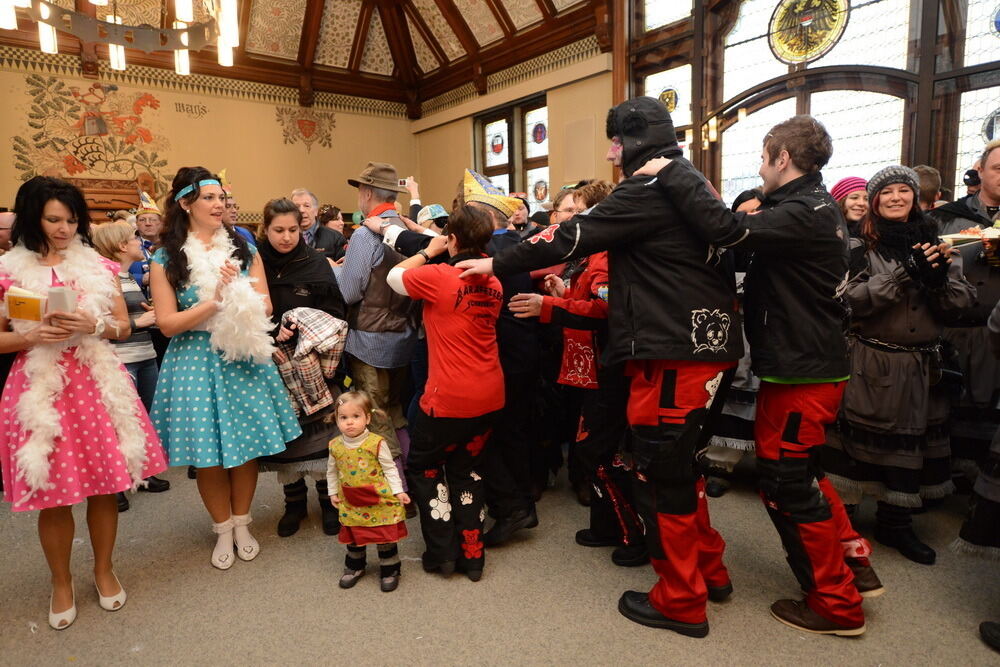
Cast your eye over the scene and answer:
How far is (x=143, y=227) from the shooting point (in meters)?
4.37

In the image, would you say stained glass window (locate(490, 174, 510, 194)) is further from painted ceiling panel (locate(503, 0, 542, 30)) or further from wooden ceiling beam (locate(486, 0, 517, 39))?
painted ceiling panel (locate(503, 0, 542, 30))

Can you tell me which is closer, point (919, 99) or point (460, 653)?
point (460, 653)

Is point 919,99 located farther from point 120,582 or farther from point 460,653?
point 120,582

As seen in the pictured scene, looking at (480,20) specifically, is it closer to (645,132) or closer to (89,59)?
(89,59)

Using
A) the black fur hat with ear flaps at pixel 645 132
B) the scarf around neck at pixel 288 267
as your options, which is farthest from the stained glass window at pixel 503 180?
the black fur hat with ear flaps at pixel 645 132

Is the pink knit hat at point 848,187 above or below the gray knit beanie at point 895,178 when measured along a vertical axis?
above

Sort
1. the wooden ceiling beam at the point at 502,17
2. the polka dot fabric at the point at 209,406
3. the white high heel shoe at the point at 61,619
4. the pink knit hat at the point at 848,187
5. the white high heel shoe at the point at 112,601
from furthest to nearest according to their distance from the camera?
the wooden ceiling beam at the point at 502,17
the pink knit hat at the point at 848,187
the polka dot fabric at the point at 209,406
the white high heel shoe at the point at 112,601
the white high heel shoe at the point at 61,619

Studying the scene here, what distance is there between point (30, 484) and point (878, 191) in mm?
3351

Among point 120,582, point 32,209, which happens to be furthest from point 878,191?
point 120,582

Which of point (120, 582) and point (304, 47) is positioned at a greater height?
point (304, 47)

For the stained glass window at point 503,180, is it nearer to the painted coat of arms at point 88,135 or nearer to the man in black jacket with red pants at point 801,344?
the painted coat of arms at point 88,135

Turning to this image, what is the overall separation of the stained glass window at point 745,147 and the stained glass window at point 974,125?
140 centimetres

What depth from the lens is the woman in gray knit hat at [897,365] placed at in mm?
2418

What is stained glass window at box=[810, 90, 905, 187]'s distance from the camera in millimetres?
5098
